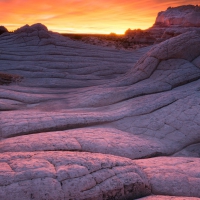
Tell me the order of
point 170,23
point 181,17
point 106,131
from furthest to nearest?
point 170,23
point 181,17
point 106,131

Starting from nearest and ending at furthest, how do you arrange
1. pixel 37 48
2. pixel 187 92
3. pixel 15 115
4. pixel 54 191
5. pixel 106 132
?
pixel 54 191, pixel 106 132, pixel 15 115, pixel 187 92, pixel 37 48

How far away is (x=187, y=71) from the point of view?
368 inches

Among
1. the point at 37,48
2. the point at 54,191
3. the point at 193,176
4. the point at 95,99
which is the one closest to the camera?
the point at 54,191

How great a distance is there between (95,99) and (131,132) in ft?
8.48

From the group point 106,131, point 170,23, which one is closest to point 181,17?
point 170,23

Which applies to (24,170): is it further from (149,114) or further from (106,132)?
(149,114)

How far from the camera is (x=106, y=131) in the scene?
6203 mm

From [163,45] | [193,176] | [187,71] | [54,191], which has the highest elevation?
[163,45]

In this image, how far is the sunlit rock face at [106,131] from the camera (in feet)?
12.1

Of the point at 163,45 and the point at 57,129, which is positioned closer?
the point at 57,129

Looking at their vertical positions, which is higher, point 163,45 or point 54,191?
point 163,45

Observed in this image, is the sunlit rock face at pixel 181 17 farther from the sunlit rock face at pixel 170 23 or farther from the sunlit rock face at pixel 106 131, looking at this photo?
the sunlit rock face at pixel 106 131

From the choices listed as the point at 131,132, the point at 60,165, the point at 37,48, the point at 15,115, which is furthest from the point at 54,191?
the point at 37,48

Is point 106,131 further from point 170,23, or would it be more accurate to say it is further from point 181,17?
point 170,23
